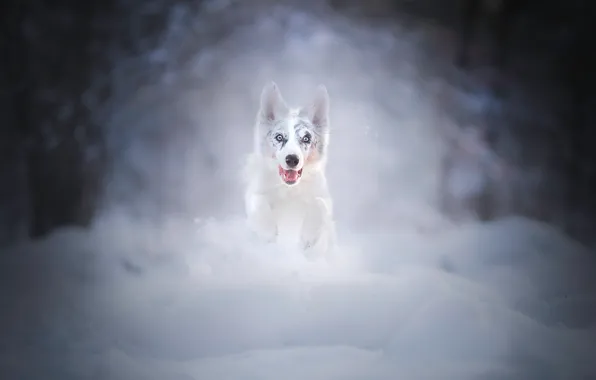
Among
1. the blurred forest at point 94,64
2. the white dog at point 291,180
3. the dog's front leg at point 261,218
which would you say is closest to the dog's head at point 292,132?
the white dog at point 291,180

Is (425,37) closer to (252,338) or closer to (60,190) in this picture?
(252,338)

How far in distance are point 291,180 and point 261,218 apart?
0.60 feet

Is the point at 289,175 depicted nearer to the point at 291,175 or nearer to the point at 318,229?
the point at 291,175

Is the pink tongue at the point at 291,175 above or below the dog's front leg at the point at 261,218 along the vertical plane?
above

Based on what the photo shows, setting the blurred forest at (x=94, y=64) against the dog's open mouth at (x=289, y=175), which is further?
the blurred forest at (x=94, y=64)

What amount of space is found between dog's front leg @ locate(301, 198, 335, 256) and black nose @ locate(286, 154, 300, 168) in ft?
0.58

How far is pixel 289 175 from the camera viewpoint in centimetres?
194

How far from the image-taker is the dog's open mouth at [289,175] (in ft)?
6.36

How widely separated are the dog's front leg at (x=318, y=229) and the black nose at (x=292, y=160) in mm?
177

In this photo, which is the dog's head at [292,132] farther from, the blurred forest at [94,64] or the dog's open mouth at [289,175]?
the blurred forest at [94,64]

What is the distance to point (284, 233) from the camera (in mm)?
2016

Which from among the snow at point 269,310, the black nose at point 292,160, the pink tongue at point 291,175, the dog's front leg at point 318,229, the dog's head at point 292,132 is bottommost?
the snow at point 269,310

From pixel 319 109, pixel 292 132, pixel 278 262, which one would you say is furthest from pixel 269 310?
pixel 319 109

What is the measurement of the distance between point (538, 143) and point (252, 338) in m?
1.31
